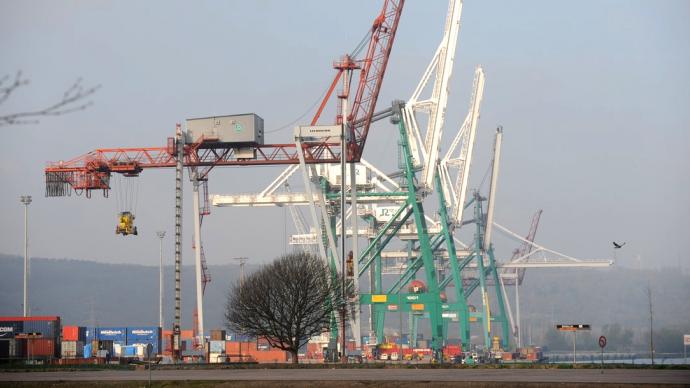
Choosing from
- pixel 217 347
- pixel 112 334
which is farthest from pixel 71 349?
pixel 217 347

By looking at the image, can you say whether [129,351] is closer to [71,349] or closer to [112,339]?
[112,339]

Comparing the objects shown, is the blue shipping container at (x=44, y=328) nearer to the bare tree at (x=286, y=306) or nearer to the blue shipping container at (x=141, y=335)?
the blue shipping container at (x=141, y=335)

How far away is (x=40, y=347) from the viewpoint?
81.5m

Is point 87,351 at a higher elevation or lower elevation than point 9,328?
lower

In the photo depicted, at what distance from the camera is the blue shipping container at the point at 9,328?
82.8 metres

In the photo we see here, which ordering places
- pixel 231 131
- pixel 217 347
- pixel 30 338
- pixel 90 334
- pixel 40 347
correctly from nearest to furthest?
pixel 231 131
pixel 30 338
pixel 40 347
pixel 217 347
pixel 90 334

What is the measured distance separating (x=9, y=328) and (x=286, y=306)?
2859 cm

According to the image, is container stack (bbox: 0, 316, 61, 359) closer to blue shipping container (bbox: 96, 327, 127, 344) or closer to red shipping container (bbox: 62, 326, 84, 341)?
red shipping container (bbox: 62, 326, 84, 341)

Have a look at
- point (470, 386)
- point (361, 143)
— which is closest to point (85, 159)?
point (361, 143)

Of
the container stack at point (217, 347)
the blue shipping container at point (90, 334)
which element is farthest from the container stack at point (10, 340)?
the container stack at point (217, 347)

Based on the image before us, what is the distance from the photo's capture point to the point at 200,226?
86312 millimetres

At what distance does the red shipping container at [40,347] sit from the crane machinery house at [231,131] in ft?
66.4

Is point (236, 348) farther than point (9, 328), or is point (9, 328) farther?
point (236, 348)

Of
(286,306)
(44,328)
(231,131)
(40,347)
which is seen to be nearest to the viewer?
(286,306)
